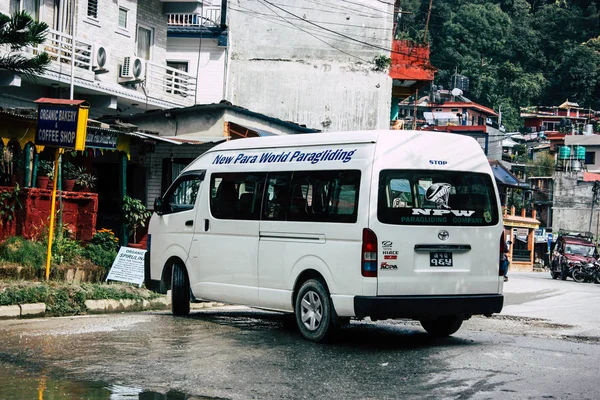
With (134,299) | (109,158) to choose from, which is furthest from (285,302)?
(109,158)

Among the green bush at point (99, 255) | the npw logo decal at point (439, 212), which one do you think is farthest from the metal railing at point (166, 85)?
the npw logo decal at point (439, 212)

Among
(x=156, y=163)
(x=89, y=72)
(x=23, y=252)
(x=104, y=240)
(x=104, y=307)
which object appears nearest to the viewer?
(x=104, y=307)

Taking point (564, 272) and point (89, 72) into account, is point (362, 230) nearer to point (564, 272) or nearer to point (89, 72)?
point (89, 72)

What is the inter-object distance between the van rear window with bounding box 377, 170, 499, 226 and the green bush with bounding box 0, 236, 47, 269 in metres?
7.29

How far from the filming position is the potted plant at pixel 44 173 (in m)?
17.0

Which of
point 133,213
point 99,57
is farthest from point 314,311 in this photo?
point 99,57

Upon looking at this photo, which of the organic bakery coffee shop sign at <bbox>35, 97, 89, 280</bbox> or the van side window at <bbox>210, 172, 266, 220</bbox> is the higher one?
the organic bakery coffee shop sign at <bbox>35, 97, 89, 280</bbox>

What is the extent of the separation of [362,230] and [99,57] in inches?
686

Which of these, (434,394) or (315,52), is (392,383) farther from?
(315,52)

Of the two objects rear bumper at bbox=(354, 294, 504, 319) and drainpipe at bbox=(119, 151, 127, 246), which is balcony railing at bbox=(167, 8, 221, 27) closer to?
drainpipe at bbox=(119, 151, 127, 246)

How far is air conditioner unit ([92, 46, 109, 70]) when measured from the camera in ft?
83.1

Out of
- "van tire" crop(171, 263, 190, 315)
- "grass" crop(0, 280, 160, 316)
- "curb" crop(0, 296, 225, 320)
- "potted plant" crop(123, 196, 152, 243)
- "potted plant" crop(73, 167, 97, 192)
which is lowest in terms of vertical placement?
"curb" crop(0, 296, 225, 320)

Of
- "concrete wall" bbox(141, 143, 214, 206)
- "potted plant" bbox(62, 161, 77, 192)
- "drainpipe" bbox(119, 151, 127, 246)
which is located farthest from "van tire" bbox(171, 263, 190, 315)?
"concrete wall" bbox(141, 143, 214, 206)

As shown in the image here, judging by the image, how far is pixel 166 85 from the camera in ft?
100
